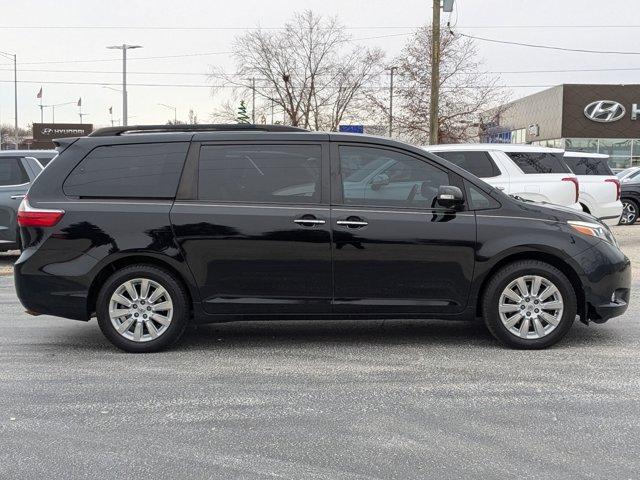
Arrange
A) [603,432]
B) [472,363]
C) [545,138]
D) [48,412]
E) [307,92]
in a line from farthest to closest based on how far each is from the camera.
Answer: [545,138], [307,92], [472,363], [48,412], [603,432]

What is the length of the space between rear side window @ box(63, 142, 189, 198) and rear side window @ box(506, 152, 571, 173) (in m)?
6.82

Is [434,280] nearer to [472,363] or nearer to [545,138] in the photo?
[472,363]

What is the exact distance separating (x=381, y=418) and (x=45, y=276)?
10.2ft

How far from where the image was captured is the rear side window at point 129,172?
5.89 metres

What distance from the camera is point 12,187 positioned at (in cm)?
1127

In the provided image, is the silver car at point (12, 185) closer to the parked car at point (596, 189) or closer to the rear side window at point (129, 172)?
the rear side window at point (129, 172)

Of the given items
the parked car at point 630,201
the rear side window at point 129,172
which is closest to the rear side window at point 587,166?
the parked car at point 630,201

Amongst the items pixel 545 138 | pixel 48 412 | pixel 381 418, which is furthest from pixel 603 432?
pixel 545 138

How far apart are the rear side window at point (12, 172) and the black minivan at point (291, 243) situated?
19.6 feet

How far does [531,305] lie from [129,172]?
3.46 m

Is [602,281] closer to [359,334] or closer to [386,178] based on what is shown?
[386,178]

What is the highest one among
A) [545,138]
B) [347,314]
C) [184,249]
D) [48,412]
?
[545,138]

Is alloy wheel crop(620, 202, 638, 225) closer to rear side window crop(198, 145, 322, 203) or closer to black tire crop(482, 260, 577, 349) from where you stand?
black tire crop(482, 260, 577, 349)

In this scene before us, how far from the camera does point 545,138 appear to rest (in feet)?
177
